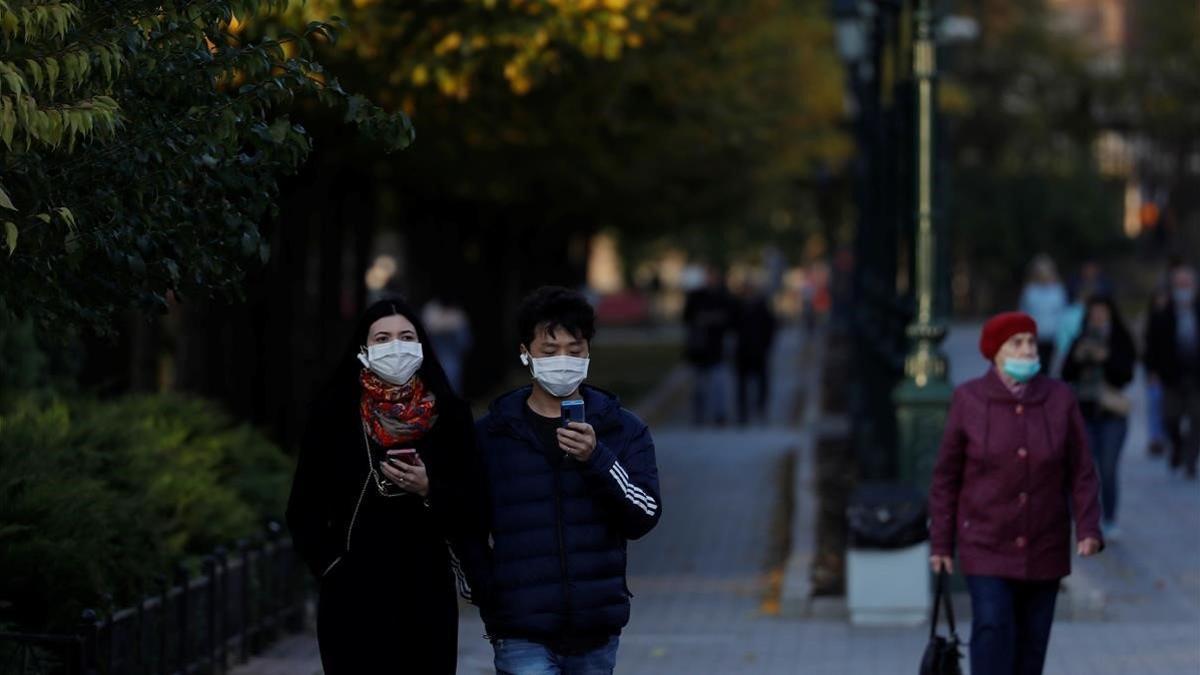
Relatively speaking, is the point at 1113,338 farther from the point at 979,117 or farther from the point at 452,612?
the point at 979,117

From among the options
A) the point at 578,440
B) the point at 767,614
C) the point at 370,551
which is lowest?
the point at 767,614

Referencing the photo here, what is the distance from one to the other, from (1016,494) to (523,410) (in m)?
2.53

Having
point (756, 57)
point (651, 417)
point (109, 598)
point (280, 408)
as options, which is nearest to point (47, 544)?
point (109, 598)

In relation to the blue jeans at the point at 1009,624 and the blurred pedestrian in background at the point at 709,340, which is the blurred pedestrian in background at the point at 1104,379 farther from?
the blurred pedestrian in background at the point at 709,340

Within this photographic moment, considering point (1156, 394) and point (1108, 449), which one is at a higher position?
point (1156, 394)

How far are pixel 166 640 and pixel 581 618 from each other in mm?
3657

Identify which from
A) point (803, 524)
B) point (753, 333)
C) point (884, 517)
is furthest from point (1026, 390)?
point (753, 333)

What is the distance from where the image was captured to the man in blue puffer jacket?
6.08 meters

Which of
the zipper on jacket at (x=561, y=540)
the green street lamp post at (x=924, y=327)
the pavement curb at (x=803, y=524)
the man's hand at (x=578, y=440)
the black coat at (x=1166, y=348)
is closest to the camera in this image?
the man's hand at (x=578, y=440)

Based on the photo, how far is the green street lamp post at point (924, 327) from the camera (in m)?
12.7

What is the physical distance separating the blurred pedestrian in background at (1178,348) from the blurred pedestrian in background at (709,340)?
27.9ft

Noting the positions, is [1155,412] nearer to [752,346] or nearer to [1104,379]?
[1104,379]

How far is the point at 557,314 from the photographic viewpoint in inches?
244

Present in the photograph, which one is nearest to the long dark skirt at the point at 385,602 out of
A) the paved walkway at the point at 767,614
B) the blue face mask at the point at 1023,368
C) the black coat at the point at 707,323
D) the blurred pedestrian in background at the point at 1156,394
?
the blue face mask at the point at 1023,368
